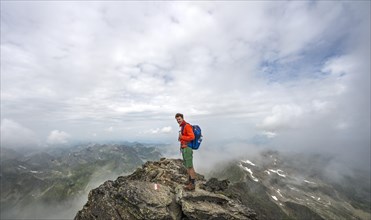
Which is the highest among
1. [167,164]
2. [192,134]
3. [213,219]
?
[192,134]

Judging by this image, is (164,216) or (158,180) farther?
(158,180)

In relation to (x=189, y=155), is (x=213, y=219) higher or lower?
lower

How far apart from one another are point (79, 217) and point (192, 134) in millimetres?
12863

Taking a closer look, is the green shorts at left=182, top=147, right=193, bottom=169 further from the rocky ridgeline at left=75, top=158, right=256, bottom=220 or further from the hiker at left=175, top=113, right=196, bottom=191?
the rocky ridgeline at left=75, top=158, right=256, bottom=220

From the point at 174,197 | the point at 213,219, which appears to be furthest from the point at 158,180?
the point at 213,219

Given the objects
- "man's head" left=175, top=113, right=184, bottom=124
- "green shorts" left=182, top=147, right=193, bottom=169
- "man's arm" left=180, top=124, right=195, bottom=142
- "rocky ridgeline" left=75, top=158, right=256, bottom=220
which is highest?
"man's head" left=175, top=113, right=184, bottom=124

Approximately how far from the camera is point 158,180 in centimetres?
2498

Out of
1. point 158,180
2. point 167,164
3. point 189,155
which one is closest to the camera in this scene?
point 189,155

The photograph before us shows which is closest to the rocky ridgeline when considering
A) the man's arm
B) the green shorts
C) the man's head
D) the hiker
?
the green shorts

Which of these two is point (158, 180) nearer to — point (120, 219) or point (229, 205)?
point (120, 219)

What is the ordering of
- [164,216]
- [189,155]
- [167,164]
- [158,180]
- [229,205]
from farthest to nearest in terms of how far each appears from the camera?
[167,164], [158,180], [229,205], [189,155], [164,216]

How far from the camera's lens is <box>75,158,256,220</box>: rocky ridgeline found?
1939 centimetres

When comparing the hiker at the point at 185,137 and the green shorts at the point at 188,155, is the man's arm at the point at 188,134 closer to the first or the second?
the hiker at the point at 185,137

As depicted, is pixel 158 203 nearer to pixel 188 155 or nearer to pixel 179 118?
pixel 188 155
